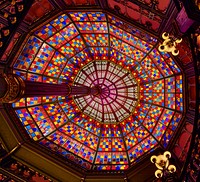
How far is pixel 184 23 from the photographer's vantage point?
6.58 meters

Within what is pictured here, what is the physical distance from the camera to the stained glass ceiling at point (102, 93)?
11.2m

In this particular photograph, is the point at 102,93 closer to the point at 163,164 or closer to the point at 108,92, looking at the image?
the point at 108,92

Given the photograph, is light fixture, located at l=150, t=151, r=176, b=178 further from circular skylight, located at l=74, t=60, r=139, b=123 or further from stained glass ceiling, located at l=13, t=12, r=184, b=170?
circular skylight, located at l=74, t=60, r=139, b=123

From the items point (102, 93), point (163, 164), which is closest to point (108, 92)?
point (102, 93)

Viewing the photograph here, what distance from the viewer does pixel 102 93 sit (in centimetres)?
1553

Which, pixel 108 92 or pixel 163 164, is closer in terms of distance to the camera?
pixel 163 164

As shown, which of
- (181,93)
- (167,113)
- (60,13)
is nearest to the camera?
(60,13)

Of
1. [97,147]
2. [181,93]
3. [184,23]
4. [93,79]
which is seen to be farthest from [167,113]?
[184,23]

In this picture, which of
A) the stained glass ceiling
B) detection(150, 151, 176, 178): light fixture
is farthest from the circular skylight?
detection(150, 151, 176, 178): light fixture

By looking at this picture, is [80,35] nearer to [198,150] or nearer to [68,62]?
[68,62]

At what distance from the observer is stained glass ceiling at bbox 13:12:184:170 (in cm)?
1117

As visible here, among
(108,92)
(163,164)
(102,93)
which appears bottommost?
(163,164)

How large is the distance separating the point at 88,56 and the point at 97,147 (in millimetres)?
5349

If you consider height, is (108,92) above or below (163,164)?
above
